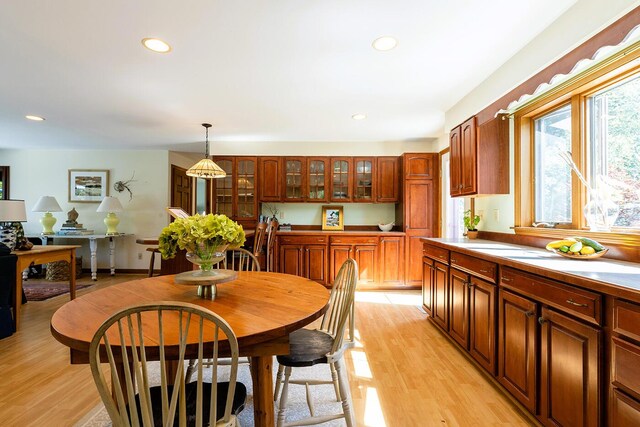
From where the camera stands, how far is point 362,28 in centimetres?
211

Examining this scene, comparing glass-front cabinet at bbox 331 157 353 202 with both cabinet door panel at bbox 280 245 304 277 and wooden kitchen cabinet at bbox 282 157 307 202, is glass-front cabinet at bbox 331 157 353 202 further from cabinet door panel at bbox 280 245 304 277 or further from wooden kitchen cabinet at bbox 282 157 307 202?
cabinet door panel at bbox 280 245 304 277

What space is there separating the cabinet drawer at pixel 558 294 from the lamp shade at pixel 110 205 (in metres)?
5.83

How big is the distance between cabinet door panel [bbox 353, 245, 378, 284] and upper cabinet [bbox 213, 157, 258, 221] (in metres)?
1.76

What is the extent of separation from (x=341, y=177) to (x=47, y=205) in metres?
4.95

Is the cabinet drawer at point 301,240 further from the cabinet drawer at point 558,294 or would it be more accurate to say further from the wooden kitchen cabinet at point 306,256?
the cabinet drawer at point 558,294

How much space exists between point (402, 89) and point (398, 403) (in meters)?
2.66

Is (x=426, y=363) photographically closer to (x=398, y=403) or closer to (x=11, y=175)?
(x=398, y=403)

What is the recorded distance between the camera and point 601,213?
2055mm

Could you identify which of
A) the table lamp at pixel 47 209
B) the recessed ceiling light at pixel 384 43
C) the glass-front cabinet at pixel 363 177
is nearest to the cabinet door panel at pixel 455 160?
the recessed ceiling light at pixel 384 43

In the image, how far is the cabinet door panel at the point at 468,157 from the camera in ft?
9.61

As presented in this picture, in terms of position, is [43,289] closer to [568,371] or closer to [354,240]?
[354,240]

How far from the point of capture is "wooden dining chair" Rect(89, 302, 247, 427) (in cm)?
91

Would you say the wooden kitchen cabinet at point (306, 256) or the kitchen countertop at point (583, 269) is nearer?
the kitchen countertop at point (583, 269)

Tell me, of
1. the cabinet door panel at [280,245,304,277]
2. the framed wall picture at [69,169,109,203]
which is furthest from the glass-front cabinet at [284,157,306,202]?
the framed wall picture at [69,169,109,203]
